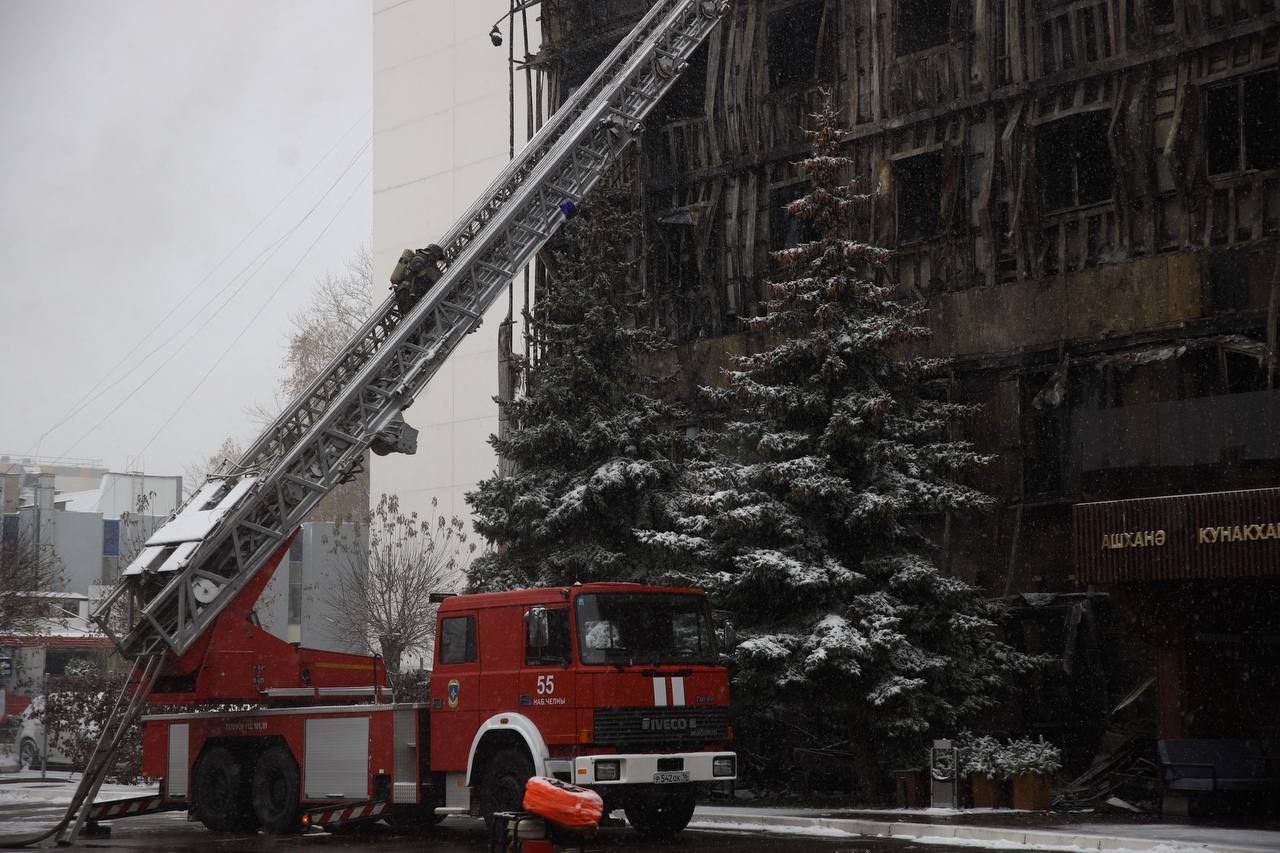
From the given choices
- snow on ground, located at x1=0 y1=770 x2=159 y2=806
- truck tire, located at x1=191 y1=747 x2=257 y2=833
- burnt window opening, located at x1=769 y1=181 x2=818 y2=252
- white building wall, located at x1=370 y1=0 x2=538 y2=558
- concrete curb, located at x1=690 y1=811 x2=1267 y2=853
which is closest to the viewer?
concrete curb, located at x1=690 y1=811 x2=1267 y2=853

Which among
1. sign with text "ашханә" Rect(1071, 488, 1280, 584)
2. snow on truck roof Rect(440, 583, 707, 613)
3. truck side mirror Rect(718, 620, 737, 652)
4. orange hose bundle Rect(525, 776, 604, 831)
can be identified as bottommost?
orange hose bundle Rect(525, 776, 604, 831)

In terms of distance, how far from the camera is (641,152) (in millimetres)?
30609

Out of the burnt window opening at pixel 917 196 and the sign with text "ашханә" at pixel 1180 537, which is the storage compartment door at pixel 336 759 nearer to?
the sign with text "ашханә" at pixel 1180 537

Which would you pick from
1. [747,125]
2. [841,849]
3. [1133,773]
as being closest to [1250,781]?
[1133,773]

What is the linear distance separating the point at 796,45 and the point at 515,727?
18.1 metres

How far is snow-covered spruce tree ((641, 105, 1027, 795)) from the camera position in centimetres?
1994

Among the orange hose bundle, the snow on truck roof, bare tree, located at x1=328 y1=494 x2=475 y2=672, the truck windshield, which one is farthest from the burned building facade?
bare tree, located at x1=328 y1=494 x2=475 y2=672

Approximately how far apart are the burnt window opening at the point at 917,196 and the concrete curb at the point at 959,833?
11723mm

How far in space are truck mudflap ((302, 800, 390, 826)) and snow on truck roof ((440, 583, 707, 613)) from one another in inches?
96.4

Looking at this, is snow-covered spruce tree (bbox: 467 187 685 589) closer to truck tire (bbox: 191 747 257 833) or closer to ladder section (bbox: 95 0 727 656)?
ladder section (bbox: 95 0 727 656)

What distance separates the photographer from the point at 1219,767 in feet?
55.7

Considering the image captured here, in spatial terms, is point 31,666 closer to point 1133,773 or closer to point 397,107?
point 397,107

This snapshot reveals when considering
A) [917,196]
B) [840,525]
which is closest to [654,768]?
[840,525]

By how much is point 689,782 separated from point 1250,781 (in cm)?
653
